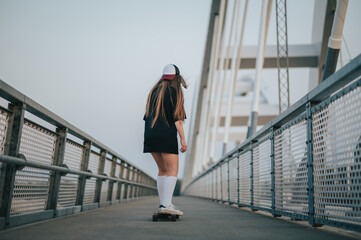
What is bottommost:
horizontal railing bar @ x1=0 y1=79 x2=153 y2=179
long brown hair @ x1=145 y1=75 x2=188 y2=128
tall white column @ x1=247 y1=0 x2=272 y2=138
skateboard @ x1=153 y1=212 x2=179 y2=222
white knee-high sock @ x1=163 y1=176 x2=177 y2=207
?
skateboard @ x1=153 y1=212 x2=179 y2=222

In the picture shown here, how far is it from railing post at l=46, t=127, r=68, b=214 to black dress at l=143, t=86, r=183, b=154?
84cm

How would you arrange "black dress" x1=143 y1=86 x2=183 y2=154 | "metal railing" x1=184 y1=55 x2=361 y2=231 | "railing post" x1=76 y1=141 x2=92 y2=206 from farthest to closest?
"railing post" x1=76 y1=141 x2=92 y2=206
"black dress" x1=143 y1=86 x2=183 y2=154
"metal railing" x1=184 y1=55 x2=361 y2=231

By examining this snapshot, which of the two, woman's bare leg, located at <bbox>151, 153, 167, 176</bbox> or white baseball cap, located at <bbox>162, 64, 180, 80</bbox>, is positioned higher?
white baseball cap, located at <bbox>162, 64, 180, 80</bbox>

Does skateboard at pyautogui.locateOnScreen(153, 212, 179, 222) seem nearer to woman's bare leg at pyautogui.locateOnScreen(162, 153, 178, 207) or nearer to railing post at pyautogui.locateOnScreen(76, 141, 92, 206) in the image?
woman's bare leg at pyautogui.locateOnScreen(162, 153, 178, 207)

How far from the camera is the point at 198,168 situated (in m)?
30.3

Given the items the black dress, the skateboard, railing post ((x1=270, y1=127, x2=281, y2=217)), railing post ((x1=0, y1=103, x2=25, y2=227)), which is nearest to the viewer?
railing post ((x1=0, y1=103, x2=25, y2=227))

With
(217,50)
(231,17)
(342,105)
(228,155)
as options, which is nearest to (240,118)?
(217,50)

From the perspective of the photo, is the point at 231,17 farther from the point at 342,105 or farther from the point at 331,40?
the point at 342,105

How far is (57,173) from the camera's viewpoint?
4176 millimetres

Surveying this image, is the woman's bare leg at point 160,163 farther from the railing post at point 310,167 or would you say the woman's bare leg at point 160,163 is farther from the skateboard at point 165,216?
the railing post at point 310,167

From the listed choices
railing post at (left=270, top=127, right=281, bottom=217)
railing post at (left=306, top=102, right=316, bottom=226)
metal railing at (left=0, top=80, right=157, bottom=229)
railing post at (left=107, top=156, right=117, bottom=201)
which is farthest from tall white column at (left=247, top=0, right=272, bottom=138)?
railing post at (left=306, top=102, right=316, bottom=226)

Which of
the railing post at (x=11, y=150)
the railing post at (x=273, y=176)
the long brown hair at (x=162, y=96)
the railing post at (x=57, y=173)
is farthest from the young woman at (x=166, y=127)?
the railing post at (x=11, y=150)

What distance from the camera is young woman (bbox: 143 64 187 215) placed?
4203mm

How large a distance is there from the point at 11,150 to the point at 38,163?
17.1 inches
